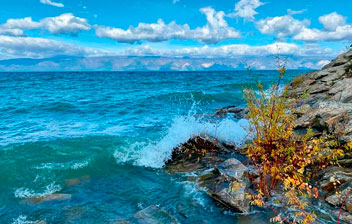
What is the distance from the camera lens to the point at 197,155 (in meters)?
11.6

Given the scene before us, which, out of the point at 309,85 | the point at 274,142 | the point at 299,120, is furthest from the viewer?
the point at 309,85

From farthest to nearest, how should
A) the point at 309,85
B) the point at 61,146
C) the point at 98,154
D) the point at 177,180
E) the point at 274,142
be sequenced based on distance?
the point at 309,85 → the point at 61,146 → the point at 98,154 → the point at 177,180 → the point at 274,142

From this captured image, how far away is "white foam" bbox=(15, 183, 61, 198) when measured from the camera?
873 centimetres

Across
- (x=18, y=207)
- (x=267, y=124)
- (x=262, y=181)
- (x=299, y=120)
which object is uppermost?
(x=267, y=124)

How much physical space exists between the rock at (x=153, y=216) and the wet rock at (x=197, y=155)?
329 cm

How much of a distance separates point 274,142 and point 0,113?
24.4 metres

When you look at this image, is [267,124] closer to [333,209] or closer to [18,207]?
[333,209]

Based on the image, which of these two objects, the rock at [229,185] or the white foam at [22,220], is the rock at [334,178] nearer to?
the rock at [229,185]

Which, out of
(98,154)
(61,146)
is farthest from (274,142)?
(61,146)

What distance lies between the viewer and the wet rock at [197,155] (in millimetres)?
10836

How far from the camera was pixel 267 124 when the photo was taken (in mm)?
7574

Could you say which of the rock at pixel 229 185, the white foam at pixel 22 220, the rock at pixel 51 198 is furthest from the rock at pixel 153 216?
the white foam at pixel 22 220

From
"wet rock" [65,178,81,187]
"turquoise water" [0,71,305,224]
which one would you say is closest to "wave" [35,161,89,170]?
"turquoise water" [0,71,305,224]

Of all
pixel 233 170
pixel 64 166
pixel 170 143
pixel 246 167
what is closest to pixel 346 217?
pixel 246 167
